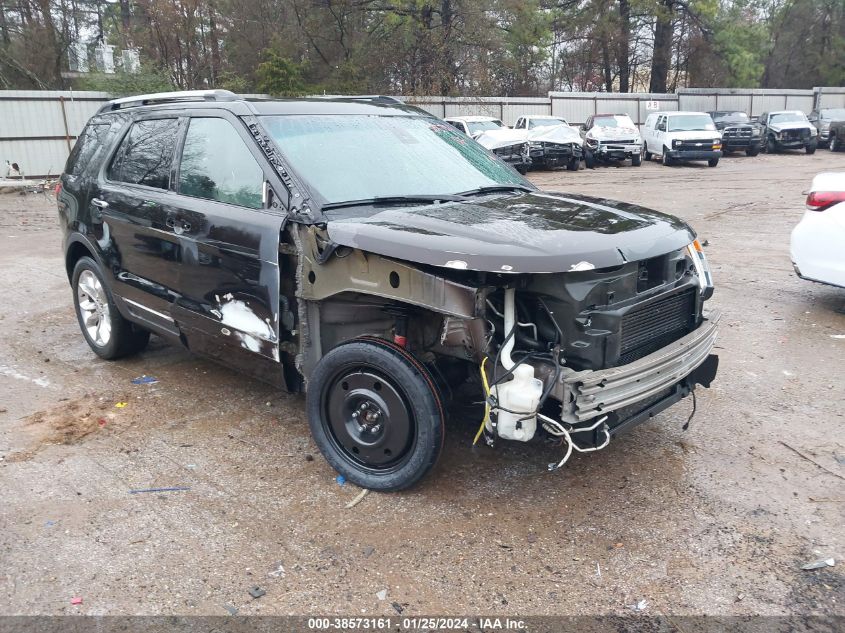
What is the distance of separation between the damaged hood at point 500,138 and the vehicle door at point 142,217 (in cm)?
1667

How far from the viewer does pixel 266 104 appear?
4.19 m

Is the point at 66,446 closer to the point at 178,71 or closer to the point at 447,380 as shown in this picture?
the point at 447,380

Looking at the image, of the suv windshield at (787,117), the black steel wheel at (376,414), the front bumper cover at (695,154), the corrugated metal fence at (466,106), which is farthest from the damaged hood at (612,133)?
the black steel wheel at (376,414)

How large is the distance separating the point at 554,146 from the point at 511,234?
2038cm

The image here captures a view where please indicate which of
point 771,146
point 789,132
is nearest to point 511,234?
point 789,132

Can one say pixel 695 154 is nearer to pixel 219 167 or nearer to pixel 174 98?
pixel 174 98

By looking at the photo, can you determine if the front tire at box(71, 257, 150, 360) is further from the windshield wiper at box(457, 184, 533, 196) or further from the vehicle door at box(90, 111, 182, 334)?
the windshield wiper at box(457, 184, 533, 196)

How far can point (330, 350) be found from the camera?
373cm

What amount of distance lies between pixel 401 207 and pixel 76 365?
3253mm

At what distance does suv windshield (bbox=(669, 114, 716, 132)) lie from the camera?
24.3 m

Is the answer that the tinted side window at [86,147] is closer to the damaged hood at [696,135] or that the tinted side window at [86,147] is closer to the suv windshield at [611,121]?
the damaged hood at [696,135]

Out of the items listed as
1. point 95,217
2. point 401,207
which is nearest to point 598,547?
point 401,207

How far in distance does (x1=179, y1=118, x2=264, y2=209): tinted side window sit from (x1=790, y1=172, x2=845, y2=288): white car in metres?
4.93

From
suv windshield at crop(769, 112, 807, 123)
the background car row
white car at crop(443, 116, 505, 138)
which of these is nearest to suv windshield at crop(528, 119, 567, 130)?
the background car row
